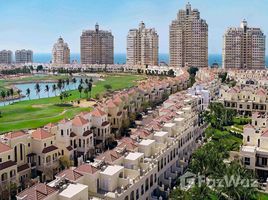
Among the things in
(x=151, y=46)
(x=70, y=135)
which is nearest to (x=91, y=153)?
(x=70, y=135)

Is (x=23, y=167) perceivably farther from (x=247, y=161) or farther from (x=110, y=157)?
(x=247, y=161)

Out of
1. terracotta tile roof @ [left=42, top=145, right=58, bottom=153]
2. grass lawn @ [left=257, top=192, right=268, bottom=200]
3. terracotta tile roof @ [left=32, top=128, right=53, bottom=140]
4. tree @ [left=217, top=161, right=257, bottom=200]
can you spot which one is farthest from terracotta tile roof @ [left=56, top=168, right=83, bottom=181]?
grass lawn @ [left=257, top=192, right=268, bottom=200]

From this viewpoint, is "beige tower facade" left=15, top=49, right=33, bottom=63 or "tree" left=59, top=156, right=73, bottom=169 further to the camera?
"beige tower facade" left=15, top=49, right=33, bottom=63

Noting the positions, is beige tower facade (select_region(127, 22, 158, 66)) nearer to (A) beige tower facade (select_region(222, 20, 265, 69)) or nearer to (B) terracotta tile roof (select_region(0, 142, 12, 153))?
(A) beige tower facade (select_region(222, 20, 265, 69))

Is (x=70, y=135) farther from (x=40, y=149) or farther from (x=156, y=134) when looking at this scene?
(x=156, y=134)

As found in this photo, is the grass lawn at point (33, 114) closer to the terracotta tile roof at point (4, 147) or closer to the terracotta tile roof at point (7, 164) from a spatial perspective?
the terracotta tile roof at point (4, 147)

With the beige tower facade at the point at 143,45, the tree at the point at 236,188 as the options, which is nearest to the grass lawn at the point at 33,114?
the tree at the point at 236,188
